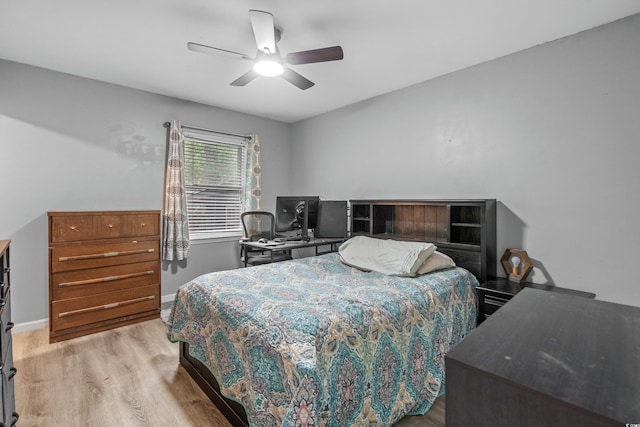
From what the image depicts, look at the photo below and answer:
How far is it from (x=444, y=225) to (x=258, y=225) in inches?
94.1

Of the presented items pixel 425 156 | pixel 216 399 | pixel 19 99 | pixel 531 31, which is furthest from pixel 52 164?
pixel 531 31

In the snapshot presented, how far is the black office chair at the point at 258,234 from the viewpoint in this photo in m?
3.86

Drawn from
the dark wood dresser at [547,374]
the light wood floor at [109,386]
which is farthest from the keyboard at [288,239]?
the dark wood dresser at [547,374]

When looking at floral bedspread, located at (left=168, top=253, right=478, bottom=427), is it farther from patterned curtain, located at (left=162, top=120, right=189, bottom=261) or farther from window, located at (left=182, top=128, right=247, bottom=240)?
window, located at (left=182, top=128, right=247, bottom=240)

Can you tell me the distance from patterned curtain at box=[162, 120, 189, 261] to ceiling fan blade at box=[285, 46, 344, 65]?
205cm

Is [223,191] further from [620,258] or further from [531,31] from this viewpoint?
[620,258]

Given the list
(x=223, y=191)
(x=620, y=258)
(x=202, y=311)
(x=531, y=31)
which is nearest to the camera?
(x=202, y=311)

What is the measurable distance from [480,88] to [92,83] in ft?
12.7

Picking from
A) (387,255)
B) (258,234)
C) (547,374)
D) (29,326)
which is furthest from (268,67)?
(29,326)

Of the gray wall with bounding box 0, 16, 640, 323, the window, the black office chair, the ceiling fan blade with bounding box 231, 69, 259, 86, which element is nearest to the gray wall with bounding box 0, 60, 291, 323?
the gray wall with bounding box 0, 16, 640, 323

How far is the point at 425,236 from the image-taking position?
3250 millimetres

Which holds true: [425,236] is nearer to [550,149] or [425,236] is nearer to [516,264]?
[516,264]

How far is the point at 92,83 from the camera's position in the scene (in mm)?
3227

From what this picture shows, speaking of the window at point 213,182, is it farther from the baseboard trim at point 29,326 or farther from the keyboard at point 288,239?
the baseboard trim at point 29,326
